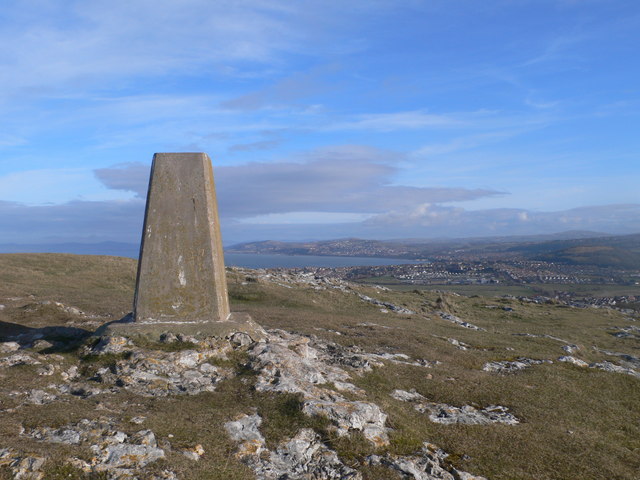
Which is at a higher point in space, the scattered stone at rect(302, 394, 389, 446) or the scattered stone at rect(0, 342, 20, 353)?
the scattered stone at rect(0, 342, 20, 353)

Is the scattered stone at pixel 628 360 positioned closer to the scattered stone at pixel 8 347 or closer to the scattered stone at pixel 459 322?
the scattered stone at pixel 459 322

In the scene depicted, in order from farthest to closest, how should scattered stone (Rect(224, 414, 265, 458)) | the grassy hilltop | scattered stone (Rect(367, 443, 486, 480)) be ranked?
1. the grassy hilltop
2. scattered stone (Rect(224, 414, 265, 458))
3. scattered stone (Rect(367, 443, 486, 480))

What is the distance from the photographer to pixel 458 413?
11062 millimetres

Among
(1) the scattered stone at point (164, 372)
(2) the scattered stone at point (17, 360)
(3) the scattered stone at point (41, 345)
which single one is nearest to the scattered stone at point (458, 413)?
(1) the scattered stone at point (164, 372)

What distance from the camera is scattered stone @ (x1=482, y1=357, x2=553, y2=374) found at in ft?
52.9

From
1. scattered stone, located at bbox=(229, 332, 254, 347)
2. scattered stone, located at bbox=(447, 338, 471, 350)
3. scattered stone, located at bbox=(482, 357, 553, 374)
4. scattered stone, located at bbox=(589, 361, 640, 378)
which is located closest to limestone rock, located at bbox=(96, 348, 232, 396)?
scattered stone, located at bbox=(229, 332, 254, 347)

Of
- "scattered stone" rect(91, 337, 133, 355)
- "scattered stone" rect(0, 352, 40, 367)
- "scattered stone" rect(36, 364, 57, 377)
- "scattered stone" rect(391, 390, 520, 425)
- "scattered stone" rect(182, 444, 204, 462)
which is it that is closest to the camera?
"scattered stone" rect(182, 444, 204, 462)

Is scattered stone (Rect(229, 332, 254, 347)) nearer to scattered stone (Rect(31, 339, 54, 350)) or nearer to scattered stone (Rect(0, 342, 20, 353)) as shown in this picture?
scattered stone (Rect(31, 339, 54, 350))

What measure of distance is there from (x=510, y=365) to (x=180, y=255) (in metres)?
12.6

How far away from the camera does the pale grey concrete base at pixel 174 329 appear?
12.9 metres

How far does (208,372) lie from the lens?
11477 millimetres

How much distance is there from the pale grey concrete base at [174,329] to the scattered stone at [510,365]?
871cm

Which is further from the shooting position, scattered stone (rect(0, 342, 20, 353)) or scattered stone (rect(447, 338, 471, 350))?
scattered stone (rect(447, 338, 471, 350))

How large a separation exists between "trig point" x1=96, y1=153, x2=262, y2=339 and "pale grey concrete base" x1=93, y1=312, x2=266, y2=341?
0.10ft
